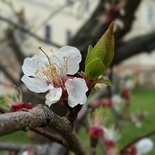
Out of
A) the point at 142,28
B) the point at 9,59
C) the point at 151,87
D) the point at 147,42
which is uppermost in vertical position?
the point at 147,42

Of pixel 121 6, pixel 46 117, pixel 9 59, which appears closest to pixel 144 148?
pixel 46 117

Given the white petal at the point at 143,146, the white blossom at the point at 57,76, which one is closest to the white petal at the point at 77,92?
the white blossom at the point at 57,76

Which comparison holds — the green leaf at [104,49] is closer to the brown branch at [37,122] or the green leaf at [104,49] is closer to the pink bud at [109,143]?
the brown branch at [37,122]

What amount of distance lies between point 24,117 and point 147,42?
6.89 feet

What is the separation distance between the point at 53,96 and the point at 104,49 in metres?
0.13

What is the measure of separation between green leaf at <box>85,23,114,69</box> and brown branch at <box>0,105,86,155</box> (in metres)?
0.11

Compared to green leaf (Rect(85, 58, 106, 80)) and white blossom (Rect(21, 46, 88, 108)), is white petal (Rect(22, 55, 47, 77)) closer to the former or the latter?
white blossom (Rect(21, 46, 88, 108))

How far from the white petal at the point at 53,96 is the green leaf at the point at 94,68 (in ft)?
0.20

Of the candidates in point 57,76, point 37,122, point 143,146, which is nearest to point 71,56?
point 57,76

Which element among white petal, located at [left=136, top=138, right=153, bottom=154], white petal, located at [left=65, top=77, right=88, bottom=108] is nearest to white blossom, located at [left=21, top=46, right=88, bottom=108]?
white petal, located at [left=65, top=77, right=88, bottom=108]

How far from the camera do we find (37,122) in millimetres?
463

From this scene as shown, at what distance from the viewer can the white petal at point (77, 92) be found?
590mm

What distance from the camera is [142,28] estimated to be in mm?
17344

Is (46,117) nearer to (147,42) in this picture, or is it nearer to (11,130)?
(11,130)
